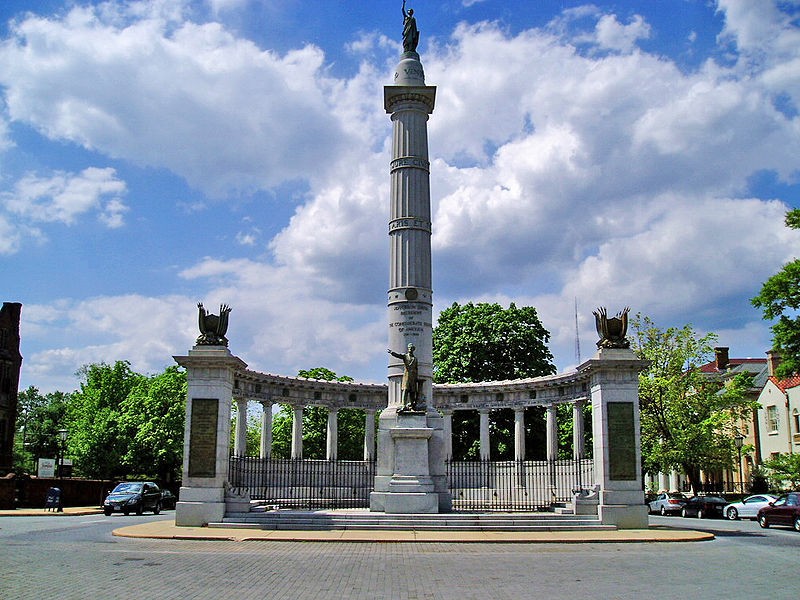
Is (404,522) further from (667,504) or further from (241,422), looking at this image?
(667,504)

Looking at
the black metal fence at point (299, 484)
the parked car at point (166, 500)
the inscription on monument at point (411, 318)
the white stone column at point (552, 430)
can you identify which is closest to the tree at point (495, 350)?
the white stone column at point (552, 430)

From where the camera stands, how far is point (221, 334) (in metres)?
26.6

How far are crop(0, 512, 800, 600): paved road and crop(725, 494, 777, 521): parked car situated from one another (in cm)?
1663

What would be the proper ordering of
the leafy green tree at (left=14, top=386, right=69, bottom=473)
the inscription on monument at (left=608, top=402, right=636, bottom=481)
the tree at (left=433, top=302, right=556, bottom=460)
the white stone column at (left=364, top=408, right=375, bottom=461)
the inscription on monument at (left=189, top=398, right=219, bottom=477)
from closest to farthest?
the inscription on monument at (left=189, top=398, right=219, bottom=477)
the inscription on monument at (left=608, top=402, right=636, bottom=481)
the white stone column at (left=364, top=408, right=375, bottom=461)
the tree at (left=433, top=302, right=556, bottom=460)
the leafy green tree at (left=14, top=386, right=69, bottom=473)

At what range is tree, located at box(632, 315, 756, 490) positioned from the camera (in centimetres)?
4516

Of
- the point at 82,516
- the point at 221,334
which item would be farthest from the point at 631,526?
the point at 82,516

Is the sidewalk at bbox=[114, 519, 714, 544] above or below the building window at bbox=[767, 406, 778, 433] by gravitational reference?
below

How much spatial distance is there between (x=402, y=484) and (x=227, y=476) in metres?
6.13

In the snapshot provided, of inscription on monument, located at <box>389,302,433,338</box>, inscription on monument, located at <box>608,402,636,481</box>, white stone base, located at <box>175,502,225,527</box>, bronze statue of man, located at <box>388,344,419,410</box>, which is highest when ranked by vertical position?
inscription on monument, located at <box>389,302,433,338</box>

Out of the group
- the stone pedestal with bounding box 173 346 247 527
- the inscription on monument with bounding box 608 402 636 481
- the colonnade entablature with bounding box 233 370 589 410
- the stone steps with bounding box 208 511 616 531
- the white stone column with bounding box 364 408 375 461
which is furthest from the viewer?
the white stone column with bounding box 364 408 375 461

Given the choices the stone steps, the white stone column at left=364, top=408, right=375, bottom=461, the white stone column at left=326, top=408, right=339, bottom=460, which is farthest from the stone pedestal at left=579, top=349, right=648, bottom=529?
the white stone column at left=364, top=408, right=375, bottom=461

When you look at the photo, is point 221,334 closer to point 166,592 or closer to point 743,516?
point 166,592

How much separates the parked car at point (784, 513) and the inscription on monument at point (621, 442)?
8.49m

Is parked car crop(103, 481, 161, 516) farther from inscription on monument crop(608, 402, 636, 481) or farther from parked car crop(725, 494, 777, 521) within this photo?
parked car crop(725, 494, 777, 521)
